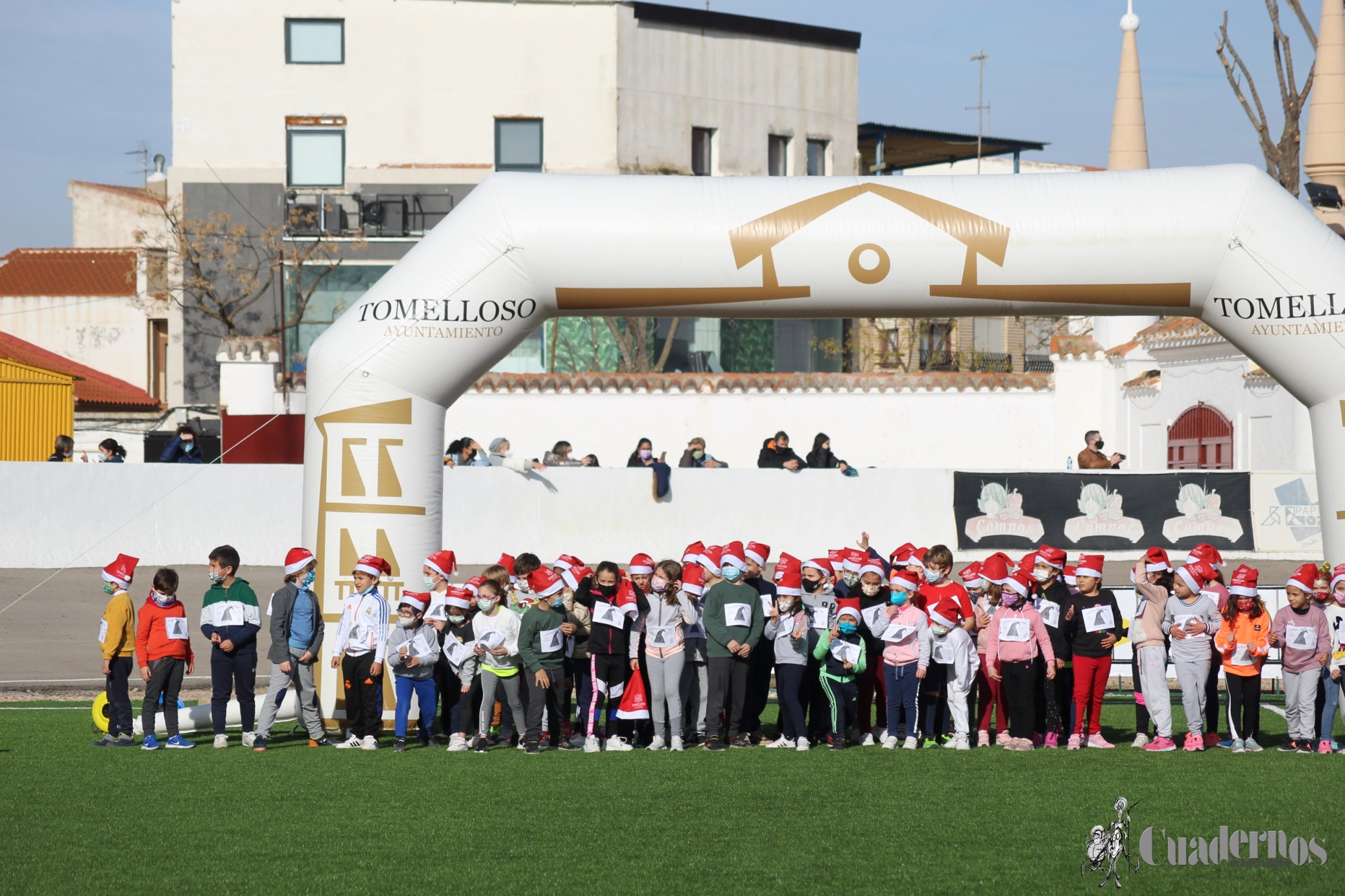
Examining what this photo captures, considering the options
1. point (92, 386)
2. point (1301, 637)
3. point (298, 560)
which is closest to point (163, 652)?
point (298, 560)

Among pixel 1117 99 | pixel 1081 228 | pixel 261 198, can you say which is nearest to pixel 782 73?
A: pixel 1117 99

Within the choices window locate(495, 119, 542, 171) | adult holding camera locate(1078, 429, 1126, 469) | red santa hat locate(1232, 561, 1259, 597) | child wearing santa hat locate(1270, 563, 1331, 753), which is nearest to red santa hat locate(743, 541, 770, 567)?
red santa hat locate(1232, 561, 1259, 597)

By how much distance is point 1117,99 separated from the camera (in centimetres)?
3516

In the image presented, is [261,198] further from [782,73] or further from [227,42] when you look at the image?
[782,73]

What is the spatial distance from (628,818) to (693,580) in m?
3.66

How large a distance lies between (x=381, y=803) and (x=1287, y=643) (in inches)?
273

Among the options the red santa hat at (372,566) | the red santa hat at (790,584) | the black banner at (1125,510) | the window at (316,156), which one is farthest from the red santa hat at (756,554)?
the window at (316,156)

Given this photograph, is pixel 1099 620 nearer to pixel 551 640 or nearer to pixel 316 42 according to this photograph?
pixel 551 640

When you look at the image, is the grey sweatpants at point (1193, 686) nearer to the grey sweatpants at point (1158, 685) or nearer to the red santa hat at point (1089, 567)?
the grey sweatpants at point (1158, 685)

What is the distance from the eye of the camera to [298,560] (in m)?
11.7

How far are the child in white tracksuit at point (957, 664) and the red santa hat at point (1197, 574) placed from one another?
174 centimetres

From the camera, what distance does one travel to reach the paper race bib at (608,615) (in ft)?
38.5

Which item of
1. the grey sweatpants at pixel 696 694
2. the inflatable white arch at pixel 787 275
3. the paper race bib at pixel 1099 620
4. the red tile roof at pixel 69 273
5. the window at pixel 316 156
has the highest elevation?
the window at pixel 316 156

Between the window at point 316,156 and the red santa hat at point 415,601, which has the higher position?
the window at point 316,156
